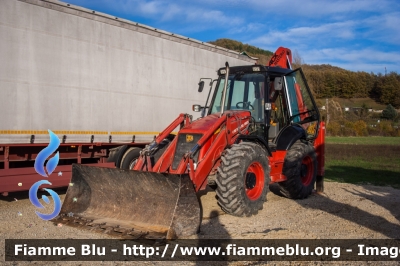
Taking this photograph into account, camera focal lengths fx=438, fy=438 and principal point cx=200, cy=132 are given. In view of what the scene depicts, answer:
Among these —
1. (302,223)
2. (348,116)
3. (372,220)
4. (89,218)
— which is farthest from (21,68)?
(348,116)

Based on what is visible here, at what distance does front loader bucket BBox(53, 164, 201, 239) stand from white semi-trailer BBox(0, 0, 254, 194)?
74.6 inches

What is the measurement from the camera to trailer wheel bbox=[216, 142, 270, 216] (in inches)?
267

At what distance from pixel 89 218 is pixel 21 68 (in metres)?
3.30

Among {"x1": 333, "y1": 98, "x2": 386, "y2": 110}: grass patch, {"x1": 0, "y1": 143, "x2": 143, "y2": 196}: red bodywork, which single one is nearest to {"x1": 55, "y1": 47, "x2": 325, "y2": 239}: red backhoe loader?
{"x1": 0, "y1": 143, "x2": 143, "y2": 196}: red bodywork

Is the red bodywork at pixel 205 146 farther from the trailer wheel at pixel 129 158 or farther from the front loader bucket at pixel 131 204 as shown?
the trailer wheel at pixel 129 158

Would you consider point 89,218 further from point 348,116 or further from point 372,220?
point 348,116

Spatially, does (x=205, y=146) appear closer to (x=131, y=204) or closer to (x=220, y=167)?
(x=220, y=167)

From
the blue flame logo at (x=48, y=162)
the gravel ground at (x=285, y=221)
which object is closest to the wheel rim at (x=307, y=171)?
the gravel ground at (x=285, y=221)

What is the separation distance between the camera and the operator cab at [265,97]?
26.8ft

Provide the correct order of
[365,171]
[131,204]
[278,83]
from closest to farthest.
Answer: [131,204]
[278,83]
[365,171]

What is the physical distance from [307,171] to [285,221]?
2.67 metres

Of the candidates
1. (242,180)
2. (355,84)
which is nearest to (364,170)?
(242,180)

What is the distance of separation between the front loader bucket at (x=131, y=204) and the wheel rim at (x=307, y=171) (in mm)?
3895

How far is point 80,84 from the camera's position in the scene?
895 cm
